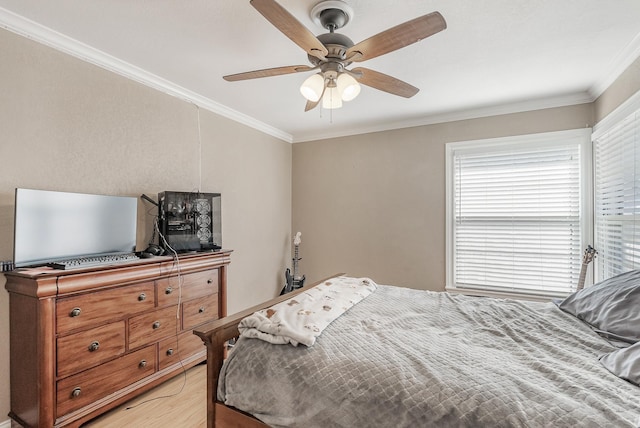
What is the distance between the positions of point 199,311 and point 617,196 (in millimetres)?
3475

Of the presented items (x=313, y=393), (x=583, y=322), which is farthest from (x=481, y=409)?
(x=583, y=322)

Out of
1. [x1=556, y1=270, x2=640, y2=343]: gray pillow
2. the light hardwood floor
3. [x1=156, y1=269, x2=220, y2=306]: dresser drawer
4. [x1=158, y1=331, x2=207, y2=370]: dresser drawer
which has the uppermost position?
[x1=556, y1=270, x2=640, y2=343]: gray pillow

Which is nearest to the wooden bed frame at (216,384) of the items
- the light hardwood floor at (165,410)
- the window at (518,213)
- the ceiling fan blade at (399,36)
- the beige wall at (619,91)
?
the light hardwood floor at (165,410)

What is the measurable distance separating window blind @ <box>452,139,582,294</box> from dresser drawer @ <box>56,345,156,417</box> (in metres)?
3.06

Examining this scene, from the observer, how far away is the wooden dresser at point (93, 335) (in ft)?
5.38

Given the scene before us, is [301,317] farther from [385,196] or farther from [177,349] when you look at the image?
[385,196]

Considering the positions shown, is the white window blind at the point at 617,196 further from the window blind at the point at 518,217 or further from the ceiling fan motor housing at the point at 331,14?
the ceiling fan motor housing at the point at 331,14

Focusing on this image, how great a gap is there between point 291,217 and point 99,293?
2.75 m

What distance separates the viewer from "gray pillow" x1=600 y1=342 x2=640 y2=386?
103cm

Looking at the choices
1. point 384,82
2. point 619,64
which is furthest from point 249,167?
point 619,64

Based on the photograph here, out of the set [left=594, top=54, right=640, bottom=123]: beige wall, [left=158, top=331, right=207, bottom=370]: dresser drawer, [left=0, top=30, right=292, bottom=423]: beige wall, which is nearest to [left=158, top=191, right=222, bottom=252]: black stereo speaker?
[left=0, top=30, right=292, bottom=423]: beige wall

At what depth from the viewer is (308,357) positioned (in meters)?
1.27

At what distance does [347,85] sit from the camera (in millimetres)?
1705

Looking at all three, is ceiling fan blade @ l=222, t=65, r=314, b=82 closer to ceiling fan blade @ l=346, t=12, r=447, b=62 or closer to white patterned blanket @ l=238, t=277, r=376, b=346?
ceiling fan blade @ l=346, t=12, r=447, b=62
